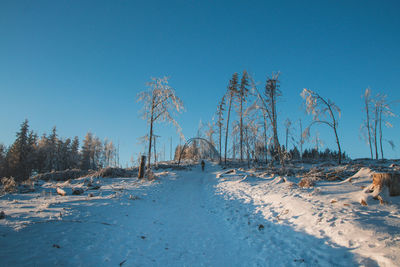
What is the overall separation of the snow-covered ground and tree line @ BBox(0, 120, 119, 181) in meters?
35.9

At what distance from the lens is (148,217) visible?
6.04m

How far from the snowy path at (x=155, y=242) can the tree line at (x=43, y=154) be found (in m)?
35.9

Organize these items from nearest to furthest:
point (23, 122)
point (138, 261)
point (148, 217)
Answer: point (138, 261) < point (148, 217) < point (23, 122)

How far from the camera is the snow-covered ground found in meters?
3.11

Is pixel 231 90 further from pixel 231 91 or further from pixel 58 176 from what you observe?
pixel 58 176

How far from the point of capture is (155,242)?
174 inches

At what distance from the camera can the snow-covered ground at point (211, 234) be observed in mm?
3109

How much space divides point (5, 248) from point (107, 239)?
1.68 metres

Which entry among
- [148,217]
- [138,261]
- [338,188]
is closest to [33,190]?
[148,217]

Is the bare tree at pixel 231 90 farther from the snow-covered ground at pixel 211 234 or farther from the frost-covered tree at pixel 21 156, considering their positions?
the frost-covered tree at pixel 21 156

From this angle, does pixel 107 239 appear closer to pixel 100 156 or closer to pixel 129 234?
pixel 129 234

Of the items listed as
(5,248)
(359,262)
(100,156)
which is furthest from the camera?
(100,156)

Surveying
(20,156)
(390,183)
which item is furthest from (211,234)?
(20,156)

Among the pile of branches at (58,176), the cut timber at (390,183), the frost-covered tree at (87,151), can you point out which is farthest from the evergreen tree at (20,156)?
the cut timber at (390,183)
